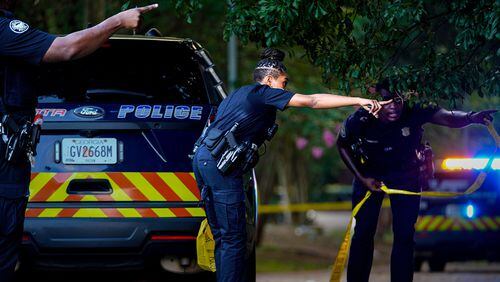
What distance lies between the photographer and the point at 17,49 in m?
5.78

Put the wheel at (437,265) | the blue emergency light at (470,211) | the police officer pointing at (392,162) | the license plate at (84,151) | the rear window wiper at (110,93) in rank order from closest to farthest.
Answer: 1. the license plate at (84,151)
2. the rear window wiper at (110,93)
3. the police officer pointing at (392,162)
4. the blue emergency light at (470,211)
5. the wheel at (437,265)

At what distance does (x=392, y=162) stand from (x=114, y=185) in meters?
2.11

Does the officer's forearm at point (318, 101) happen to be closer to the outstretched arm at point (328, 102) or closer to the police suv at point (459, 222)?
the outstretched arm at point (328, 102)

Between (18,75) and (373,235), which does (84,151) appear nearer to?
(18,75)

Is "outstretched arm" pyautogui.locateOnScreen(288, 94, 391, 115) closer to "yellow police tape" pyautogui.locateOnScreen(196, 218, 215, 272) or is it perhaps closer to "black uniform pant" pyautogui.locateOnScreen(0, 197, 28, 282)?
"yellow police tape" pyautogui.locateOnScreen(196, 218, 215, 272)

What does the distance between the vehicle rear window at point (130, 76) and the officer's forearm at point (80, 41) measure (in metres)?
1.86

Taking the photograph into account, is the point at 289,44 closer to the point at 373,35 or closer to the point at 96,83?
the point at 373,35

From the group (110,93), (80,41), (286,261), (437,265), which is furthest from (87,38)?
(286,261)

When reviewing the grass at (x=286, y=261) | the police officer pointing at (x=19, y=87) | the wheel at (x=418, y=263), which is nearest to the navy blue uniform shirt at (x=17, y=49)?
the police officer pointing at (x=19, y=87)

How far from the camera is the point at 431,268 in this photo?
50.5ft

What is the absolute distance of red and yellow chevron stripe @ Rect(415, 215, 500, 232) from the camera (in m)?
14.5

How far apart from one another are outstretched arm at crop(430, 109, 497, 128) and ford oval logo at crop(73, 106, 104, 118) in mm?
2423

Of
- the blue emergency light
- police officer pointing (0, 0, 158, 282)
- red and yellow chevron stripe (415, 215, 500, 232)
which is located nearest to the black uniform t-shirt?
police officer pointing (0, 0, 158, 282)

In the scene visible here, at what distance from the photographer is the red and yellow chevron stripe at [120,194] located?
7.42 meters
